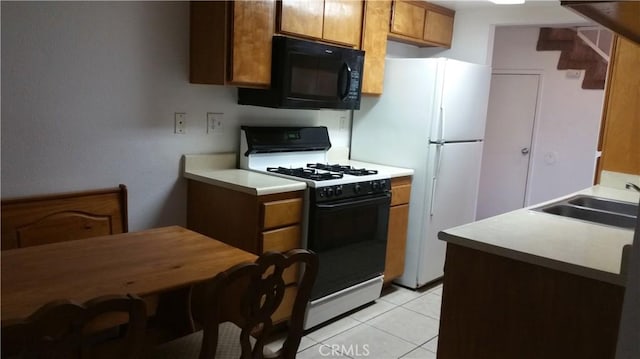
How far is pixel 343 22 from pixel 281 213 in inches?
50.9

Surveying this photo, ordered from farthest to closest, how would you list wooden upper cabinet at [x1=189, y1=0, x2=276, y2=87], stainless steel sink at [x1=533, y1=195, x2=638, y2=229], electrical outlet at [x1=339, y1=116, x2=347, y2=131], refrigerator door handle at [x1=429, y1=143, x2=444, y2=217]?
electrical outlet at [x1=339, y1=116, x2=347, y2=131], refrigerator door handle at [x1=429, y1=143, x2=444, y2=217], wooden upper cabinet at [x1=189, y1=0, x2=276, y2=87], stainless steel sink at [x1=533, y1=195, x2=638, y2=229]

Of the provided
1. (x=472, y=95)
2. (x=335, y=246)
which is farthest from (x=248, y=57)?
(x=472, y=95)

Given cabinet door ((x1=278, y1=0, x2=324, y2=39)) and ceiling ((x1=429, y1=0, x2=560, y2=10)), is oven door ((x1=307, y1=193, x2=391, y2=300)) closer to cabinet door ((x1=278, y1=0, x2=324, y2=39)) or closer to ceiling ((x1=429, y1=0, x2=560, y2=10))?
cabinet door ((x1=278, y1=0, x2=324, y2=39))

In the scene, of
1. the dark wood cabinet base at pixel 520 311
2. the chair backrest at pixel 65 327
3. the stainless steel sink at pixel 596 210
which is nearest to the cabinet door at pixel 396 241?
the stainless steel sink at pixel 596 210

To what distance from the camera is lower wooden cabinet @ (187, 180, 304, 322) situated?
260cm

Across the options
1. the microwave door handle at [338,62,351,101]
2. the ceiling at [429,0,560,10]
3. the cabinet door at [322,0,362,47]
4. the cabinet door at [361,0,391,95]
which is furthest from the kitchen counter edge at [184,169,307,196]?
the ceiling at [429,0,560,10]

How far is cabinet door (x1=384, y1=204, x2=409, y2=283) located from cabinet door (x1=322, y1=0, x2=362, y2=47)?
1.16m

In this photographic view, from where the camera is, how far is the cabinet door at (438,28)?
3896 millimetres

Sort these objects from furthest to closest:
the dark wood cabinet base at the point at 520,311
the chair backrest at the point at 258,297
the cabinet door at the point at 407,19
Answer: the cabinet door at the point at 407,19 → the dark wood cabinet base at the point at 520,311 → the chair backrest at the point at 258,297

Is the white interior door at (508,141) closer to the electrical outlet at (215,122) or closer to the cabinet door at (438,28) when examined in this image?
the cabinet door at (438,28)

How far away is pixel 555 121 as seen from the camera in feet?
16.9

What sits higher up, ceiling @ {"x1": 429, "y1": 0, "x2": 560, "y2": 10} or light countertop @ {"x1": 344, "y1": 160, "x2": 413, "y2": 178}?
ceiling @ {"x1": 429, "y1": 0, "x2": 560, "y2": 10}

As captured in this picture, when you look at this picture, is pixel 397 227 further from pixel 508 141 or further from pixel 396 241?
pixel 508 141

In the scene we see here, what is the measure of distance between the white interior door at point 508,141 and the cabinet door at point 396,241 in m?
2.40
